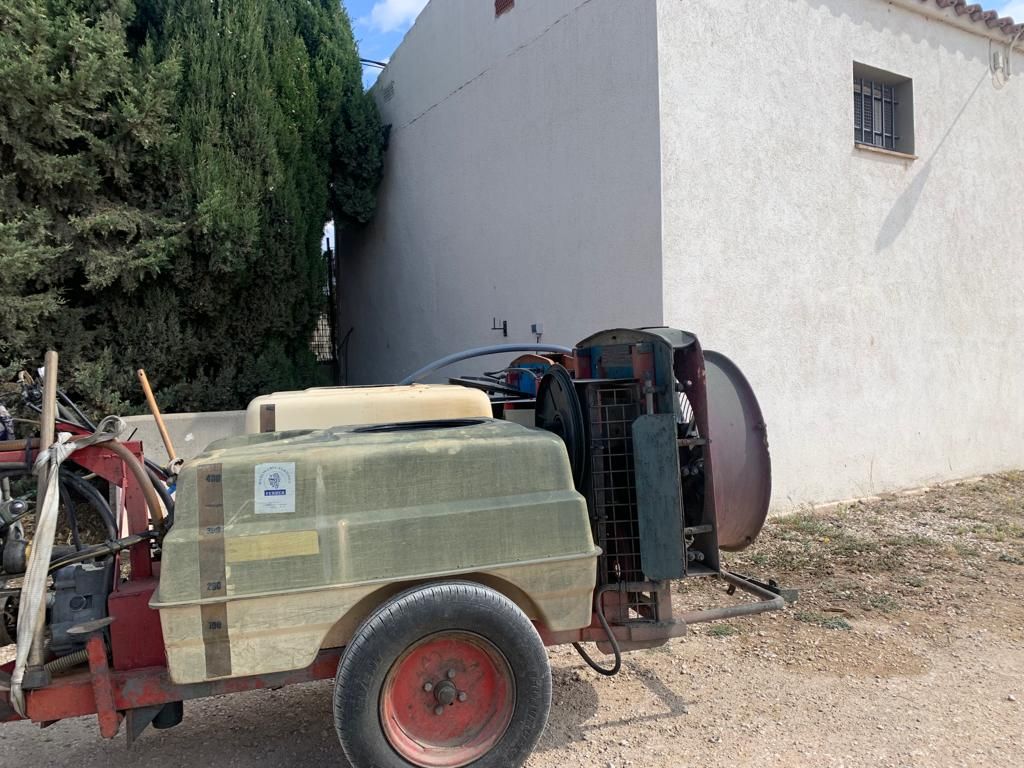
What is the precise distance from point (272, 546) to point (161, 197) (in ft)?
20.7

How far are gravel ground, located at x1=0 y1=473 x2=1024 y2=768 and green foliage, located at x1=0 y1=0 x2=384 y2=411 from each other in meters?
4.67

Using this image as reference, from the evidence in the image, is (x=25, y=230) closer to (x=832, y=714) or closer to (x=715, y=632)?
(x=715, y=632)

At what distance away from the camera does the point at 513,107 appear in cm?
817

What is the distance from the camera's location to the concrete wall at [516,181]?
6.54 meters

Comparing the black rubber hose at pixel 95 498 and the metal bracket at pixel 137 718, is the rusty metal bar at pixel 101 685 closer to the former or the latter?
the metal bracket at pixel 137 718

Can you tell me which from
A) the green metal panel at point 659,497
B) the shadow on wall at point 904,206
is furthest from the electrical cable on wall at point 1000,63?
the green metal panel at point 659,497

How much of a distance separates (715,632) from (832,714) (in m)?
1.03

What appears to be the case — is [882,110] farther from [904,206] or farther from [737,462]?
[737,462]

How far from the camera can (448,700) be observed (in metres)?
2.77

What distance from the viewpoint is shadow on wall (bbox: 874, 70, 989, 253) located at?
7691mm

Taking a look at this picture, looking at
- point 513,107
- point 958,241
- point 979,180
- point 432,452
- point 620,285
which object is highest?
point 513,107

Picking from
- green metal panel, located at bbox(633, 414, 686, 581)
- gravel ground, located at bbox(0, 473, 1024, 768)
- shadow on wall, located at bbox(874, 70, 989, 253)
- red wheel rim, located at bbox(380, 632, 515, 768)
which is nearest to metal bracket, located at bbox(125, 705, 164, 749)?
gravel ground, located at bbox(0, 473, 1024, 768)

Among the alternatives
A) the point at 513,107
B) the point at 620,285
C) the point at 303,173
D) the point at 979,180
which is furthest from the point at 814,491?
the point at 303,173

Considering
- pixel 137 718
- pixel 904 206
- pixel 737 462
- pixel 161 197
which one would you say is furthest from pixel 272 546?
pixel 904 206
